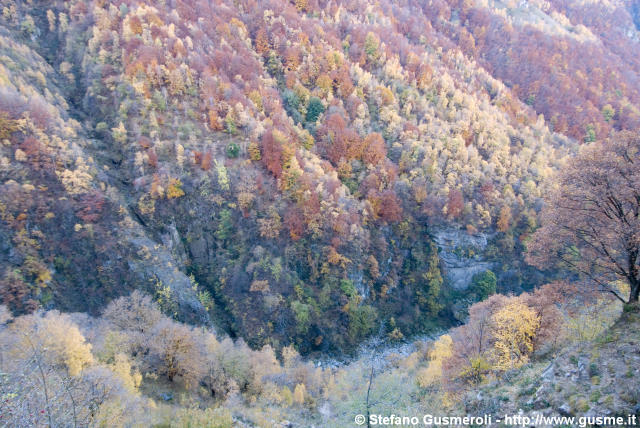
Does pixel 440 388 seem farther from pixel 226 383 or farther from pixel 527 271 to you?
pixel 527 271

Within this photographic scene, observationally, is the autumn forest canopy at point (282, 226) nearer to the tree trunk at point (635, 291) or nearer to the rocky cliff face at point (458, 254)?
the tree trunk at point (635, 291)

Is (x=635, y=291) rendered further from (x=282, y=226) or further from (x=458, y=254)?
(x=458, y=254)

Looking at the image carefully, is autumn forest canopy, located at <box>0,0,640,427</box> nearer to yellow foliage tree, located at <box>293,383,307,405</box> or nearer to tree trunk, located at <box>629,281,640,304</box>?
tree trunk, located at <box>629,281,640,304</box>

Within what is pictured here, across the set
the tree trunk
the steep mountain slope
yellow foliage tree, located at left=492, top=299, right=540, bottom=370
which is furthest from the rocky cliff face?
the tree trunk

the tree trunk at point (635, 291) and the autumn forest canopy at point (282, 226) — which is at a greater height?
the tree trunk at point (635, 291)

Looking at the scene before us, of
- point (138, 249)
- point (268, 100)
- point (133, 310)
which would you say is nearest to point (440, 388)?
point (133, 310)

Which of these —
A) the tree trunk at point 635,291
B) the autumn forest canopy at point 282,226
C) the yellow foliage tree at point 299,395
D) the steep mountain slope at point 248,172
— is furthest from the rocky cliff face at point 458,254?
the tree trunk at point 635,291

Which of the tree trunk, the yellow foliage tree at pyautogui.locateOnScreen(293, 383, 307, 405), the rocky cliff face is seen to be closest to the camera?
the tree trunk

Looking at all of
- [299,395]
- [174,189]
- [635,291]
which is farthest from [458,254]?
[174,189]
